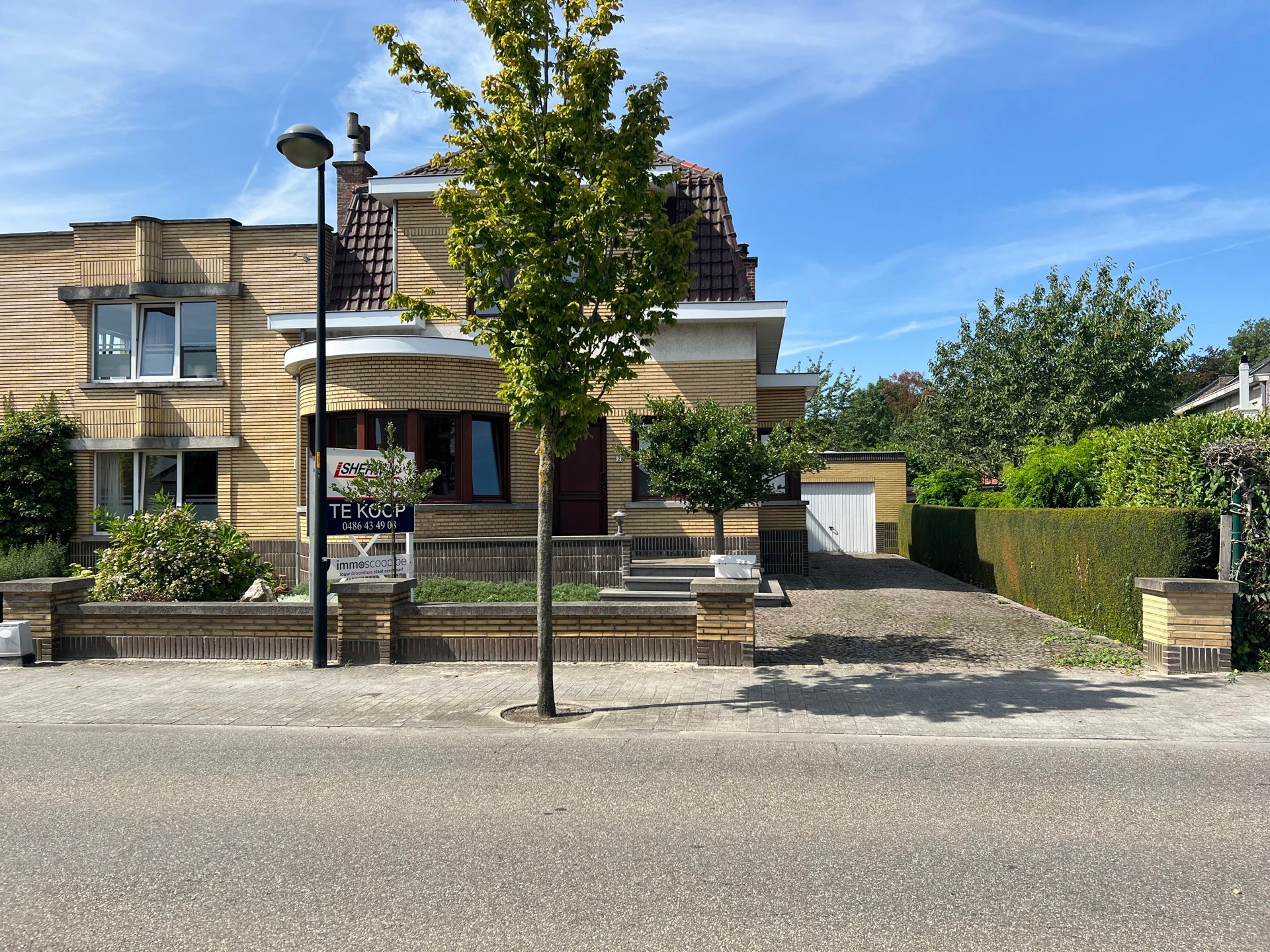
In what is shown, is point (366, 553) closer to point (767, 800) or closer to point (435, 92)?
point (435, 92)

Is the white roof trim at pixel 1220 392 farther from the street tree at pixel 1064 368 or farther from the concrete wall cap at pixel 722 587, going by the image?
the concrete wall cap at pixel 722 587

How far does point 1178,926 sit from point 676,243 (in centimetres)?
625

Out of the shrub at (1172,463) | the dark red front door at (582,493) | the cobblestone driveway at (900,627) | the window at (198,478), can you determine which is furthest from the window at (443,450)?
the shrub at (1172,463)

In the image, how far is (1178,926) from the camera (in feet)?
12.4

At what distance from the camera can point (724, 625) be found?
385 inches

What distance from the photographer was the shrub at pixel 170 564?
11.3 metres

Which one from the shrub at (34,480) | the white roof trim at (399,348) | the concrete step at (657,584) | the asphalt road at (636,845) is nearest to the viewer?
the asphalt road at (636,845)

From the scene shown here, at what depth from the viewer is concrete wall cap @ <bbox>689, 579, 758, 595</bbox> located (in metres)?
9.51

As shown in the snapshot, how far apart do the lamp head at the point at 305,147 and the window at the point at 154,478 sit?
11.3 metres

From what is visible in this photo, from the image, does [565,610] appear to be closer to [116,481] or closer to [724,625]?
[724,625]

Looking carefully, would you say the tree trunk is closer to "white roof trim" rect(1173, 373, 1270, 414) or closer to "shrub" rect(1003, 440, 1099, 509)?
"shrub" rect(1003, 440, 1099, 509)

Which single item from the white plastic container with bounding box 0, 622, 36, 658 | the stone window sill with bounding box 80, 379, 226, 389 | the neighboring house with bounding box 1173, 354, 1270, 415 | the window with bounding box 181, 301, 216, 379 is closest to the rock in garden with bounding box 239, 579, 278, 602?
the white plastic container with bounding box 0, 622, 36, 658

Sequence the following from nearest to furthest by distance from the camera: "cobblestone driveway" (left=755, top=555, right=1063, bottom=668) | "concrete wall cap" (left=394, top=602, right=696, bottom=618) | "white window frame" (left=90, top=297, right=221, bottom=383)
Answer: "concrete wall cap" (left=394, top=602, right=696, bottom=618)
"cobblestone driveway" (left=755, top=555, right=1063, bottom=668)
"white window frame" (left=90, top=297, right=221, bottom=383)

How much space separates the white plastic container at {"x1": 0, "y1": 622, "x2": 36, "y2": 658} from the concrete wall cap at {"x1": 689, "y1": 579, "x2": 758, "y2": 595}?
7.81 metres
